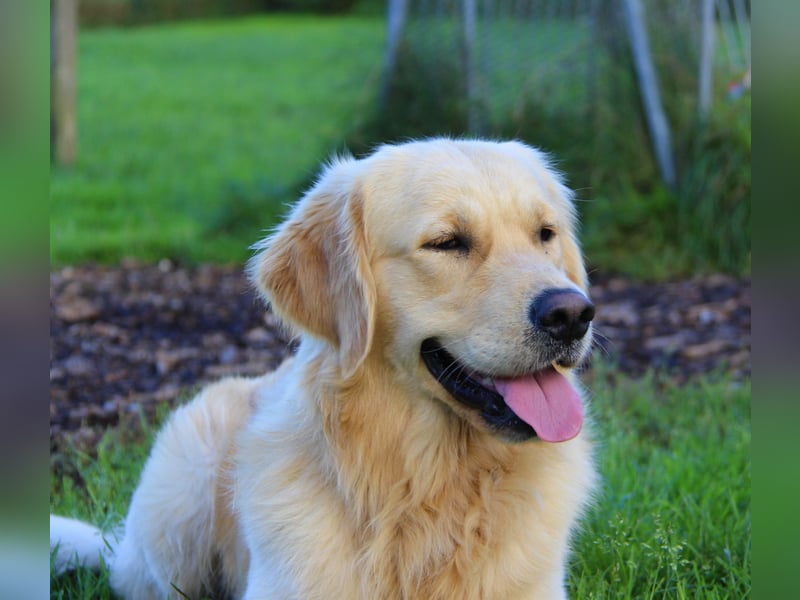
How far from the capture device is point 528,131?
7914 millimetres

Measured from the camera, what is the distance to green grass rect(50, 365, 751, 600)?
122 inches

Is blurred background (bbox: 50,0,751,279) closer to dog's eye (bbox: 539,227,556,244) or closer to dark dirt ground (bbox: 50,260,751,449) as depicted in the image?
dark dirt ground (bbox: 50,260,751,449)

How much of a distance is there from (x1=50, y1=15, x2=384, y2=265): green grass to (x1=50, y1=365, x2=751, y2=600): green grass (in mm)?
1889

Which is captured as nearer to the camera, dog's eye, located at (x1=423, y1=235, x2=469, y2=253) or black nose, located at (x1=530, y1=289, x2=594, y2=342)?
black nose, located at (x1=530, y1=289, x2=594, y2=342)

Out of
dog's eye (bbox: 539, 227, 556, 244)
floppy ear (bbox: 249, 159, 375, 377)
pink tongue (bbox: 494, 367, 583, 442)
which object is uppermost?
dog's eye (bbox: 539, 227, 556, 244)

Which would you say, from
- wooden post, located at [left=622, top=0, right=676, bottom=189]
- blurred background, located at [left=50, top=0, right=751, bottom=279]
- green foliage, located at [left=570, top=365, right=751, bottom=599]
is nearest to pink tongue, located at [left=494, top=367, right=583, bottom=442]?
green foliage, located at [left=570, top=365, right=751, bottom=599]

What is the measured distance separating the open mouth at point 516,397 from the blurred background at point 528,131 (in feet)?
14.6

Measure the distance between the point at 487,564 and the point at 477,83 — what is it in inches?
245

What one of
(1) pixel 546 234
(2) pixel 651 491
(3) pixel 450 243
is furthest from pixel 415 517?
(2) pixel 651 491

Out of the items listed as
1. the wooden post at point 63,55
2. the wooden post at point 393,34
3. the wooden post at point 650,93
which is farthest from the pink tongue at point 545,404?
the wooden post at point 63,55

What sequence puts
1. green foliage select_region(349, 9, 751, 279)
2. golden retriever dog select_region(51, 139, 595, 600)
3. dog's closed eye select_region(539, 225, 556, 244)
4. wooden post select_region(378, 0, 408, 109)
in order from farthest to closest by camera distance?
Answer: wooden post select_region(378, 0, 408, 109)
green foliage select_region(349, 9, 751, 279)
dog's closed eye select_region(539, 225, 556, 244)
golden retriever dog select_region(51, 139, 595, 600)

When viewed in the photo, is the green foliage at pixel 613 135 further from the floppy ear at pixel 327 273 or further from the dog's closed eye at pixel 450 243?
the dog's closed eye at pixel 450 243

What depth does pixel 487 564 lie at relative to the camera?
256 cm

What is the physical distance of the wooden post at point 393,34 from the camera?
817 cm
